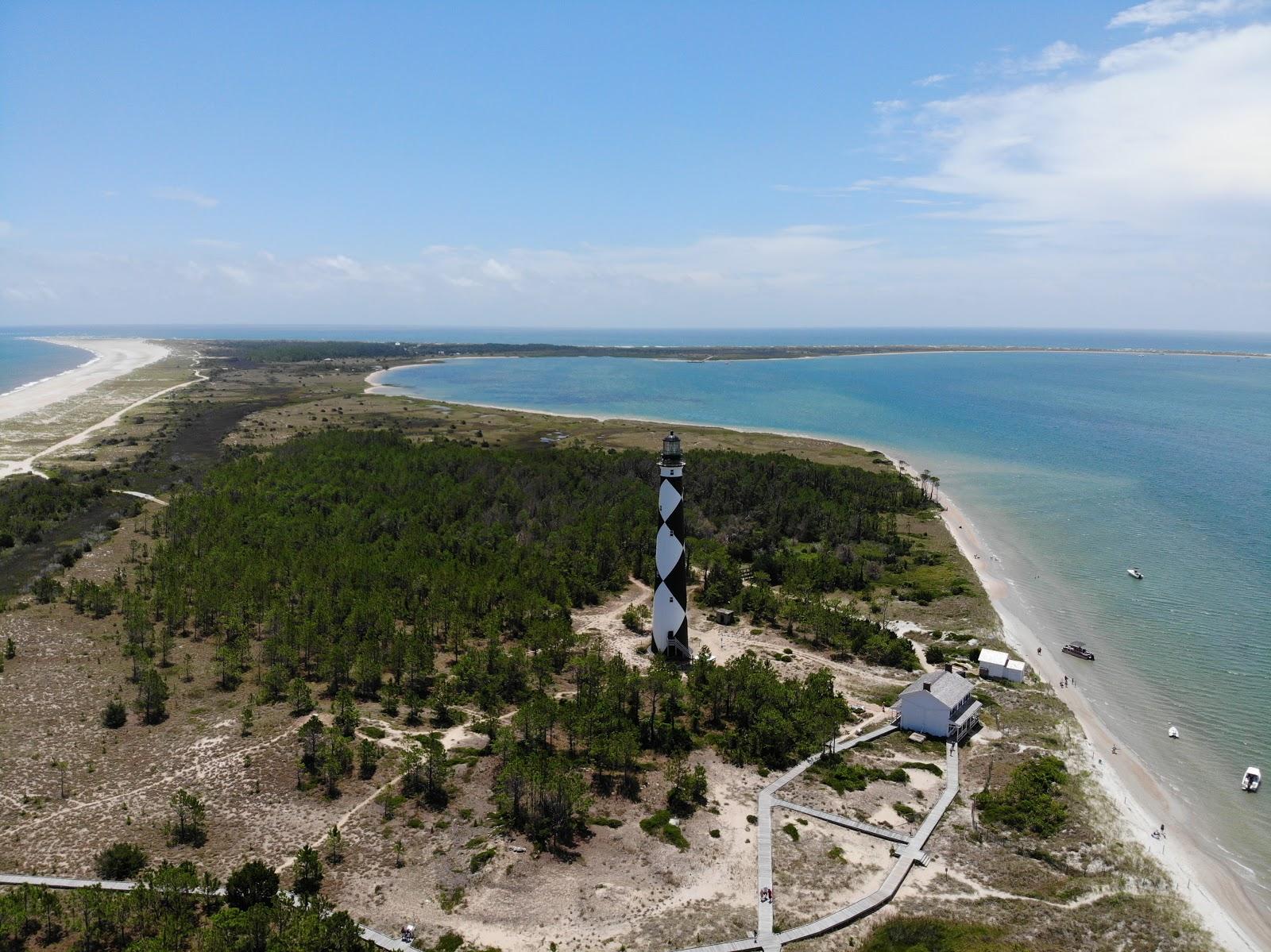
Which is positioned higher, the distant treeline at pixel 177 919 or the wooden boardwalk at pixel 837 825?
the distant treeline at pixel 177 919

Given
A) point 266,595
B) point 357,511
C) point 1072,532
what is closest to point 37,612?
point 266,595

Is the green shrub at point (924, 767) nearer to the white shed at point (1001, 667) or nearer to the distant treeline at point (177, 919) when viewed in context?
the white shed at point (1001, 667)

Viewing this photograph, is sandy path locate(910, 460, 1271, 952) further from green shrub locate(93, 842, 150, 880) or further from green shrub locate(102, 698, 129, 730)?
green shrub locate(102, 698, 129, 730)

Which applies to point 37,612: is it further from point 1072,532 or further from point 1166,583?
point 1072,532

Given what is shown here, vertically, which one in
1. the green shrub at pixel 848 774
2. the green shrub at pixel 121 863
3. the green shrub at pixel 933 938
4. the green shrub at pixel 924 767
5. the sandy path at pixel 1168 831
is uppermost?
the green shrub at pixel 121 863

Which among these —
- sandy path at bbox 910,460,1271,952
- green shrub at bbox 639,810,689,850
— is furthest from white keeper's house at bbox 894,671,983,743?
green shrub at bbox 639,810,689,850

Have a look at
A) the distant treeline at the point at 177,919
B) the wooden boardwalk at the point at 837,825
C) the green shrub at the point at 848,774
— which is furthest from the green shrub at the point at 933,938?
the distant treeline at the point at 177,919

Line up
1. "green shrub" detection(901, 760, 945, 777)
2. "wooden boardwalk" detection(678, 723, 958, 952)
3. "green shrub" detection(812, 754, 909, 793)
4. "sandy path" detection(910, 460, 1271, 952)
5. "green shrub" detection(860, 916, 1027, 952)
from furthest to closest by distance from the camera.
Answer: "green shrub" detection(901, 760, 945, 777), "green shrub" detection(812, 754, 909, 793), "sandy path" detection(910, 460, 1271, 952), "wooden boardwalk" detection(678, 723, 958, 952), "green shrub" detection(860, 916, 1027, 952)
